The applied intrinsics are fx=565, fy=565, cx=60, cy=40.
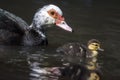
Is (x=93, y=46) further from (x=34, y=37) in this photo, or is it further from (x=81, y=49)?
(x=34, y=37)

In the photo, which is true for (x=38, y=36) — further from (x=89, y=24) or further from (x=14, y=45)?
(x=89, y=24)

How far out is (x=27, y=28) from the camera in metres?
9.32

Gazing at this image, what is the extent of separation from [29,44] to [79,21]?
2.46m

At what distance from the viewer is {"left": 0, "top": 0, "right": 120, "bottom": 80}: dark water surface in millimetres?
7496

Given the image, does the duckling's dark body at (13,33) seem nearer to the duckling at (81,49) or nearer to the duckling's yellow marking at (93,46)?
the duckling at (81,49)

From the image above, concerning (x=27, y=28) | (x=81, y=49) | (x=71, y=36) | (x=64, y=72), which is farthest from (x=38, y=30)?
(x=64, y=72)

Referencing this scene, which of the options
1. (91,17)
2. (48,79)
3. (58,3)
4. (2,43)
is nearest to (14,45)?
(2,43)

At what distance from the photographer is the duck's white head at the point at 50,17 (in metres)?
9.38

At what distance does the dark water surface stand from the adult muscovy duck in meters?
0.18

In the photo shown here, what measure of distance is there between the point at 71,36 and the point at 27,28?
0.98 metres

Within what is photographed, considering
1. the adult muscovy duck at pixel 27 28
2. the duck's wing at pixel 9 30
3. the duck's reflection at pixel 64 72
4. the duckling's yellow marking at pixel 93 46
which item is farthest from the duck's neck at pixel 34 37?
the duck's reflection at pixel 64 72

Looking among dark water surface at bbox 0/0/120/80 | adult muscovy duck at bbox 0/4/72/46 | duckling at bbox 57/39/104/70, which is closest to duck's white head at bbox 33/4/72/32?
adult muscovy duck at bbox 0/4/72/46

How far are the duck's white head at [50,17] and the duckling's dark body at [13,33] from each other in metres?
0.36

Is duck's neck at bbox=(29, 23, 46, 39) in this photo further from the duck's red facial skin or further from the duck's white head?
the duck's red facial skin
